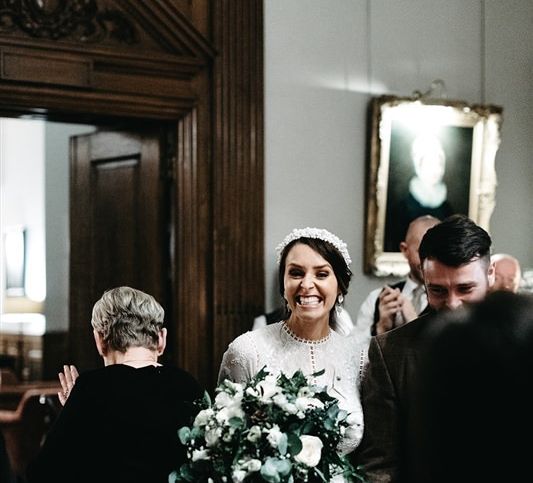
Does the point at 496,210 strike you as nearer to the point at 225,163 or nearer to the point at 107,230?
the point at 225,163

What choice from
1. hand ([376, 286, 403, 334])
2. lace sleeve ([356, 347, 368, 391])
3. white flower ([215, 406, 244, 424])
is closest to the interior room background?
hand ([376, 286, 403, 334])

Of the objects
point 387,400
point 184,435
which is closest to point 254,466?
point 184,435

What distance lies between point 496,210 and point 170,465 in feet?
16.7

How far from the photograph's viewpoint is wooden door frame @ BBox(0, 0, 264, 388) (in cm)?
674

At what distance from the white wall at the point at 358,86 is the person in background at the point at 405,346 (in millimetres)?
3457

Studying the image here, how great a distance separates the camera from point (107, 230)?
7219mm

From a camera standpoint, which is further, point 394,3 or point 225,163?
point 394,3

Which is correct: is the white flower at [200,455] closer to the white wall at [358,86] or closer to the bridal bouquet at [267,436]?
the bridal bouquet at [267,436]

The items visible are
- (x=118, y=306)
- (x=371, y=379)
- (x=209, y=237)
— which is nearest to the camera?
(x=371, y=379)

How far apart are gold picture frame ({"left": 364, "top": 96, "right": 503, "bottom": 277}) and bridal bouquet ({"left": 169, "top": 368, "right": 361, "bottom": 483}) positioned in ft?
13.7

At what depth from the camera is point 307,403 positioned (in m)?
3.33

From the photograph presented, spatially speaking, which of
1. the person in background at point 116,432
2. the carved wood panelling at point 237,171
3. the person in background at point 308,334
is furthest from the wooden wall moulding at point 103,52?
Result: the person in background at point 116,432

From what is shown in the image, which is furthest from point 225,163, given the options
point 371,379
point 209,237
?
point 371,379

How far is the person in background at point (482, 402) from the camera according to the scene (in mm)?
1109
